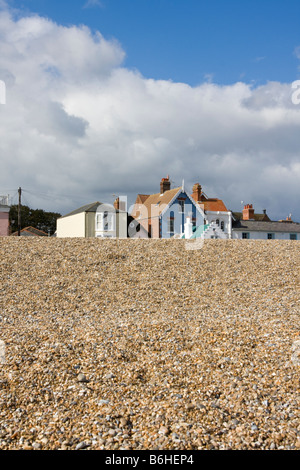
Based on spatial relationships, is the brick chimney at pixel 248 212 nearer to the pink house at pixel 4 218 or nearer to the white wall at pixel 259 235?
the white wall at pixel 259 235

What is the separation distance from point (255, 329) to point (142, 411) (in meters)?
3.67

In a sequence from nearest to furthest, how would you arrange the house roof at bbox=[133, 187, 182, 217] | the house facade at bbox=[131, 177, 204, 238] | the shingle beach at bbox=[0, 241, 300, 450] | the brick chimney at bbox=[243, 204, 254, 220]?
1. the shingle beach at bbox=[0, 241, 300, 450]
2. the house facade at bbox=[131, 177, 204, 238]
3. the house roof at bbox=[133, 187, 182, 217]
4. the brick chimney at bbox=[243, 204, 254, 220]

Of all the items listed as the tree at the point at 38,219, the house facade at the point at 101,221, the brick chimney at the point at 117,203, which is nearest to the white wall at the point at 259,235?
the house facade at the point at 101,221

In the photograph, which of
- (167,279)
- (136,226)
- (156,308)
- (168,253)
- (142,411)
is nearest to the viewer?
(142,411)

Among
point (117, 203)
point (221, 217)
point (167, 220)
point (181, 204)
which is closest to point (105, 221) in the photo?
point (117, 203)

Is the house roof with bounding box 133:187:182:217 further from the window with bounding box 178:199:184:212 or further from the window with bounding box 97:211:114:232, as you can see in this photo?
the window with bounding box 97:211:114:232

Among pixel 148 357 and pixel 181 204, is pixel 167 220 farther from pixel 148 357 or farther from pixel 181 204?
pixel 148 357

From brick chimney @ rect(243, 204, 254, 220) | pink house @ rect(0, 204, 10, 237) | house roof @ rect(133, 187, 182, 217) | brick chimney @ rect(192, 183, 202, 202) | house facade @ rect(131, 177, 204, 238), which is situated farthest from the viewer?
brick chimney @ rect(243, 204, 254, 220)

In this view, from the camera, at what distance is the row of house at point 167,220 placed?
3597cm

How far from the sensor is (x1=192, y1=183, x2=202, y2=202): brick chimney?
40.1 meters

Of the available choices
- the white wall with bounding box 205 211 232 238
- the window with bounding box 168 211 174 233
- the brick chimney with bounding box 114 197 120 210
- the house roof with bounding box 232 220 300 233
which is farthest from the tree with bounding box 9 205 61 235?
the house roof with bounding box 232 220 300 233

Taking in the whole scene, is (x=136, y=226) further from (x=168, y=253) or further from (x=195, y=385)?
(x=195, y=385)
